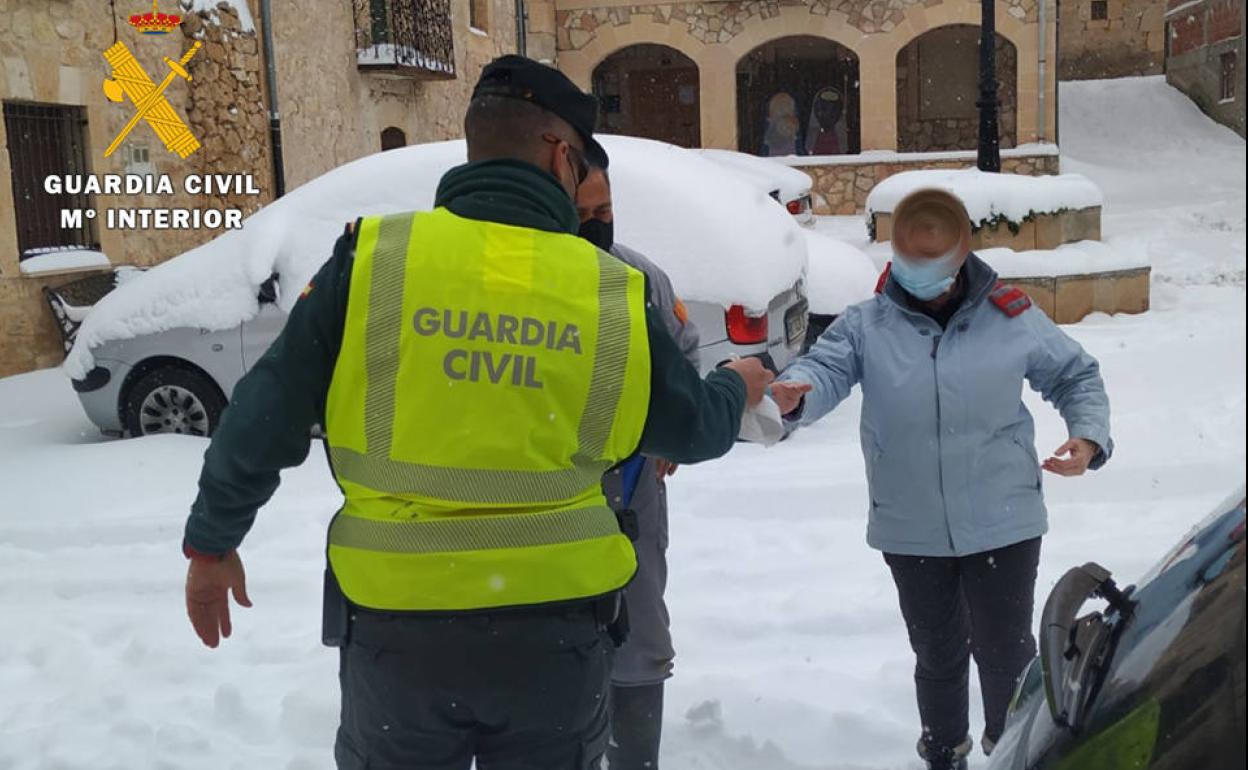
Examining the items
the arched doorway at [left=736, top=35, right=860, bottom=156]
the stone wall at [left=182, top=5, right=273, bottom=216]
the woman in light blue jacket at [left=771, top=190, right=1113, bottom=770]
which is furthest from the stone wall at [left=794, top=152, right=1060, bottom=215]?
the woman in light blue jacket at [left=771, top=190, right=1113, bottom=770]

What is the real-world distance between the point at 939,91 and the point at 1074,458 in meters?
23.4

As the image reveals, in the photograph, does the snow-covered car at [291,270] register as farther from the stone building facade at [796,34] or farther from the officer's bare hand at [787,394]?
the stone building facade at [796,34]

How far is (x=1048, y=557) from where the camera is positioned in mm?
4844

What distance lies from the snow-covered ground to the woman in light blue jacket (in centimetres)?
41

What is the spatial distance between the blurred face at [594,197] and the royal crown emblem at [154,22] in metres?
10.7

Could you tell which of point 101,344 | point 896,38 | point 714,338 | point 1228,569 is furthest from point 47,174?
point 896,38

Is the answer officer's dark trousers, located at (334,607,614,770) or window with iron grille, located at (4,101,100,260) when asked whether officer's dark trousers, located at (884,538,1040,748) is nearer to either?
officer's dark trousers, located at (334,607,614,770)

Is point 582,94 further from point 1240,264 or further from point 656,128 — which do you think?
point 656,128

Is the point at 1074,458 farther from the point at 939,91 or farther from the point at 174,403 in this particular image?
the point at 939,91

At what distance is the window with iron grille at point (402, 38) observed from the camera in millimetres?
16094

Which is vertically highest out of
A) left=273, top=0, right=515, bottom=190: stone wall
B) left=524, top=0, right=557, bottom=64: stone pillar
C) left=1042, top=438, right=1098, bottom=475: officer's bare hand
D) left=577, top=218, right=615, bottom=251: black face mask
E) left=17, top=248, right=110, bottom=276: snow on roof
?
left=524, top=0, right=557, bottom=64: stone pillar

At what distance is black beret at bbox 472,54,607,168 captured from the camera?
203cm

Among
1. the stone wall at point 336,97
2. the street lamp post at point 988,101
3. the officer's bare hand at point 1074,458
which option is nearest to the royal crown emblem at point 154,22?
the stone wall at point 336,97

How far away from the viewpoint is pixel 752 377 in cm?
229
